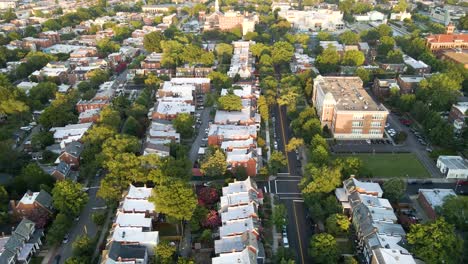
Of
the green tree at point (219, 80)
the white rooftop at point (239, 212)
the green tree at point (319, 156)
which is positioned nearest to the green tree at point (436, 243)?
the green tree at point (319, 156)

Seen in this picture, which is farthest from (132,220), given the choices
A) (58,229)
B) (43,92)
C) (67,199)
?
(43,92)

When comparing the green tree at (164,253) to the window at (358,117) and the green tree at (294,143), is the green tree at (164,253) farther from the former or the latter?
the window at (358,117)

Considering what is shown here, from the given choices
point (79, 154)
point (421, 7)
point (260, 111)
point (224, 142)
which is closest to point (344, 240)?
point (224, 142)

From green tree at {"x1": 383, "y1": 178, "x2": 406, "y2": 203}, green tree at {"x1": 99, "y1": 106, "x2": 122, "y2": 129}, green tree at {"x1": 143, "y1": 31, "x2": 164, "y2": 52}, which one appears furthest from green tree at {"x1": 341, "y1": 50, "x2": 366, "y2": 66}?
green tree at {"x1": 99, "y1": 106, "x2": 122, "y2": 129}

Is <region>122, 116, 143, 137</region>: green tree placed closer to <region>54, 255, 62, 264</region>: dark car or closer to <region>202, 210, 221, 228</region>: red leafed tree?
<region>54, 255, 62, 264</region>: dark car

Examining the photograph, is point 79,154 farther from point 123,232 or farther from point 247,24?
point 247,24

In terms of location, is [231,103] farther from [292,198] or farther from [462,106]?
[462,106]
